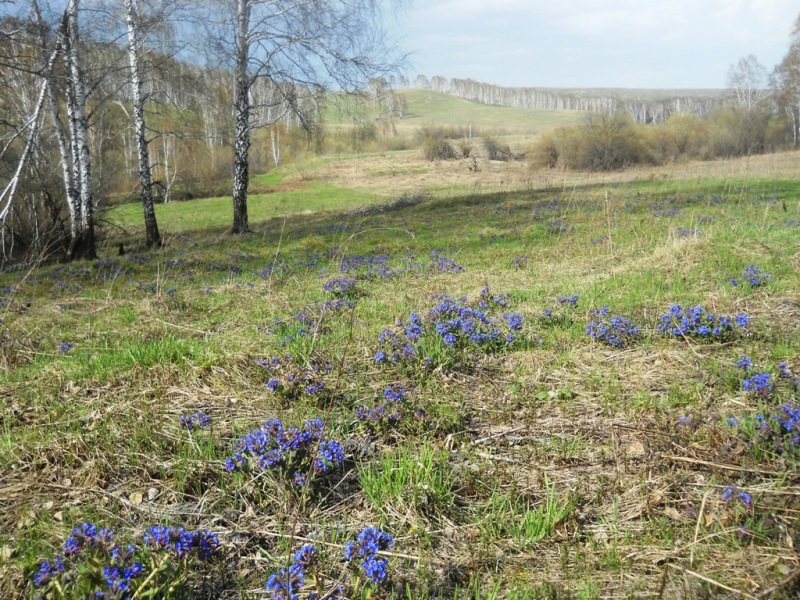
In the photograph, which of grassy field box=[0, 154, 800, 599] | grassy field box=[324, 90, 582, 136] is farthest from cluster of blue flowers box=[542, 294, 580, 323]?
grassy field box=[324, 90, 582, 136]

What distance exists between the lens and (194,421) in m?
3.21

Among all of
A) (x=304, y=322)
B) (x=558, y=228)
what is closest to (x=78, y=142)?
(x=304, y=322)

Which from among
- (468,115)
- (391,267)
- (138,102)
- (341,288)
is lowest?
(341,288)

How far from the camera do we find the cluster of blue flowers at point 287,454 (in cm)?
264

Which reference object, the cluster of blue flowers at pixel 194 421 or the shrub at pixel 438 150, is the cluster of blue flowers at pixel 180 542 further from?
the shrub at pixel 438 150

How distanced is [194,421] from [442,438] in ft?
5.20

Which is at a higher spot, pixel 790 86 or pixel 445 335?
pixel 790 86

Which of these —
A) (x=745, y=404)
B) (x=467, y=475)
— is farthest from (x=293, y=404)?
(x=745, y=404)

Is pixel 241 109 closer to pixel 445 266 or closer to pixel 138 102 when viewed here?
pixel 138 102

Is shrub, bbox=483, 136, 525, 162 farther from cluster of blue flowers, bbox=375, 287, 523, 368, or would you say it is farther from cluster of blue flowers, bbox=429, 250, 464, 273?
cluster of blue flowers, bbox=375, 287, 523, 368

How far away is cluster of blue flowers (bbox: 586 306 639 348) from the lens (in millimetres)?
4395

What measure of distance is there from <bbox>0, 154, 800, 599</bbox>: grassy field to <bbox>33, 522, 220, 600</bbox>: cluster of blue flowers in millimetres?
61

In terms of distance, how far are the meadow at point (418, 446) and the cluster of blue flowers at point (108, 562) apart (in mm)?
11

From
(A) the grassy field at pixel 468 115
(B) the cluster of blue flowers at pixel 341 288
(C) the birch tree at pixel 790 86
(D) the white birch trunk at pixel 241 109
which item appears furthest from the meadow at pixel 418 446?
(A) the grassy field at pixel 468 115
